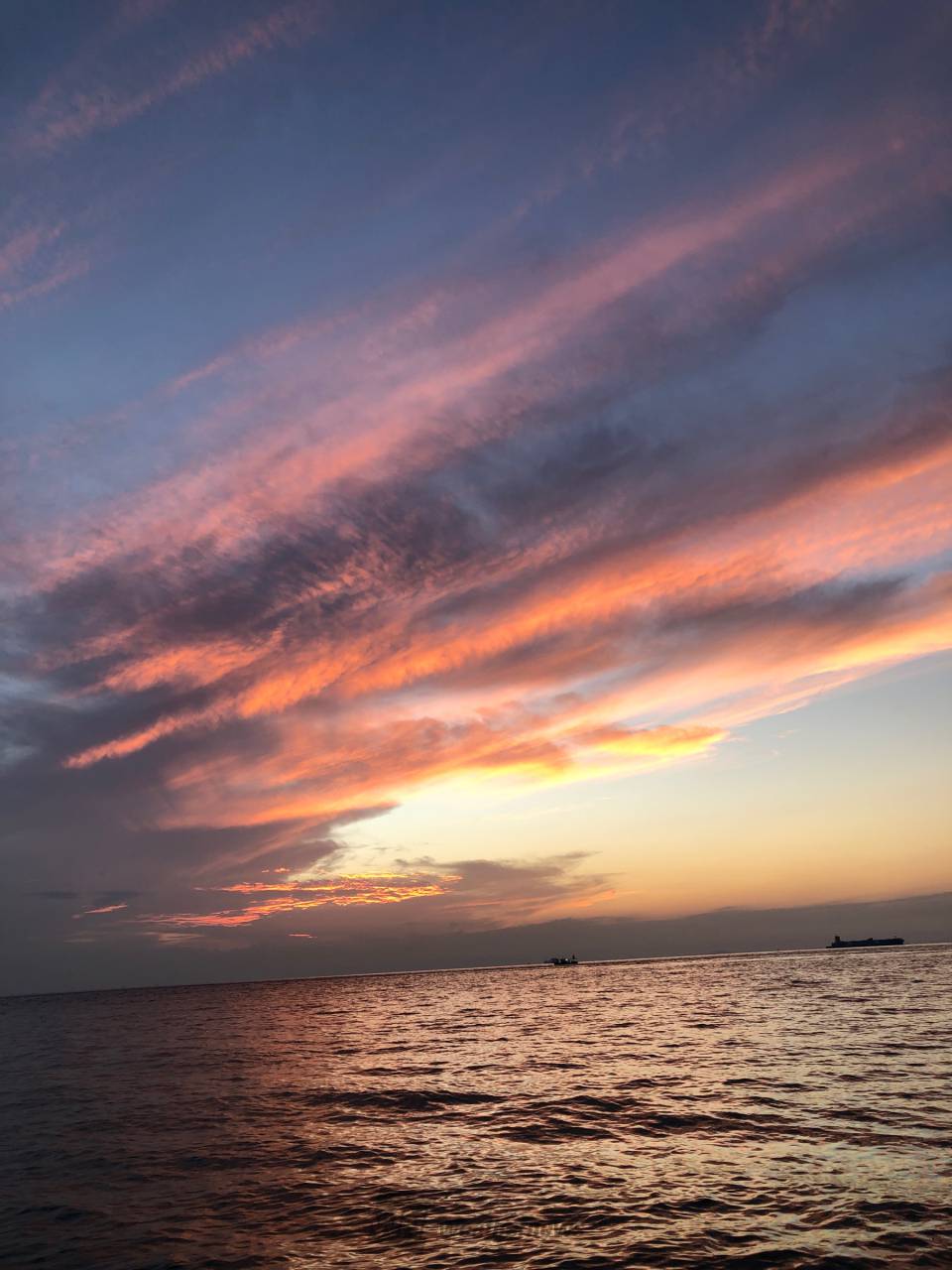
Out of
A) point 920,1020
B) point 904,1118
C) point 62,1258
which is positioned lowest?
point 920,1020

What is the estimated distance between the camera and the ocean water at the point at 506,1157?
15484mm

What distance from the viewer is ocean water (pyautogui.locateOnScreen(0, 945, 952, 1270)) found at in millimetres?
15484

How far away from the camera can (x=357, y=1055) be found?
4972 cm

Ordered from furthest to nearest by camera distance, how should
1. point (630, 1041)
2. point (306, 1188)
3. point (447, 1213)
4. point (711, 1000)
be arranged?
point (711, 1000)
point (630, 1041)
point (306, 1188)
point (447, 1213)

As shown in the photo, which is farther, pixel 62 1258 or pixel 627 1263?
pixel 62 1258

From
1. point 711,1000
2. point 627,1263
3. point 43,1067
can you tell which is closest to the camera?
point 627,1263

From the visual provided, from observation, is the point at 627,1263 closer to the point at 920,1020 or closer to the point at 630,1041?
the point at 630,1041

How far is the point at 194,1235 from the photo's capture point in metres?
17.2

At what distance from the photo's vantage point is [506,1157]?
22234 mm

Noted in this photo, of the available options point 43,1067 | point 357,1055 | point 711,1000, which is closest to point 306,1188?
point 357,1055

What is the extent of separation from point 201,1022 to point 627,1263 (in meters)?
93.8

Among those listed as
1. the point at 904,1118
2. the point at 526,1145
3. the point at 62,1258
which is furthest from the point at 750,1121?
the point at 62,1258

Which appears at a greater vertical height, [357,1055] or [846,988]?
[357,1055]

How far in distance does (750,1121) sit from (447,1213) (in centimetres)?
1152
